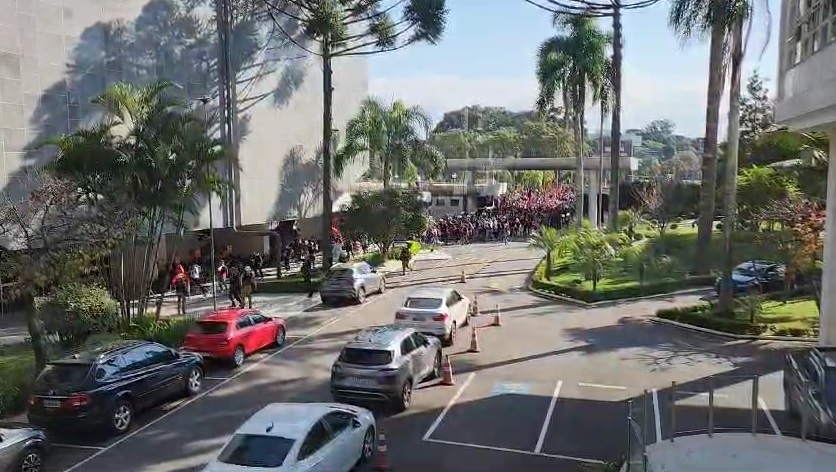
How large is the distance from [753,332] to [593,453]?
32.3 ft

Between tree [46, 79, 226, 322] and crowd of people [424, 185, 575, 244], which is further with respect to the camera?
crowd of people [424, 185, 575, 244]

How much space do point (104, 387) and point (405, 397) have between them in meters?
4.97

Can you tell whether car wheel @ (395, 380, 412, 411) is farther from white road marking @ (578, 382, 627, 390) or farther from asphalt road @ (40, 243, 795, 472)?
white road marking @ (578, 382, 627, 390)

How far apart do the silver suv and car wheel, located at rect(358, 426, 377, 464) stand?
5.70 feet

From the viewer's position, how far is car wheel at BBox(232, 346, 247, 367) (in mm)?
16203

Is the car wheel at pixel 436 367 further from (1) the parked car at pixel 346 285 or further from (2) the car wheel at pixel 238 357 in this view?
(1) the parked car at pixel 346 285

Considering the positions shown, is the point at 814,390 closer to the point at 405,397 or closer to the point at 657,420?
the point at 657,420

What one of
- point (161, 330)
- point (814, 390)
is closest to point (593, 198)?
point (161, 330)

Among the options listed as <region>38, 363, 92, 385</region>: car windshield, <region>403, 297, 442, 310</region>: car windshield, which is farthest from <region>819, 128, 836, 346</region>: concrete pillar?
<region>38, 363, 92, 385</region>: car windshield

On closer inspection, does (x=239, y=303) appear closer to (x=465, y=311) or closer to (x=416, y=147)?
(x=465, y=311)

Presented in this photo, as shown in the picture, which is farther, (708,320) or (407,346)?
(708,320)

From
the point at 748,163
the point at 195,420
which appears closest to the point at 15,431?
the point at 195,420

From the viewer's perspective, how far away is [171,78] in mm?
27141

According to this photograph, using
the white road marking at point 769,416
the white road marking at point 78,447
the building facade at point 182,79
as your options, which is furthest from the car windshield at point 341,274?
the white road marking at point 769,416
